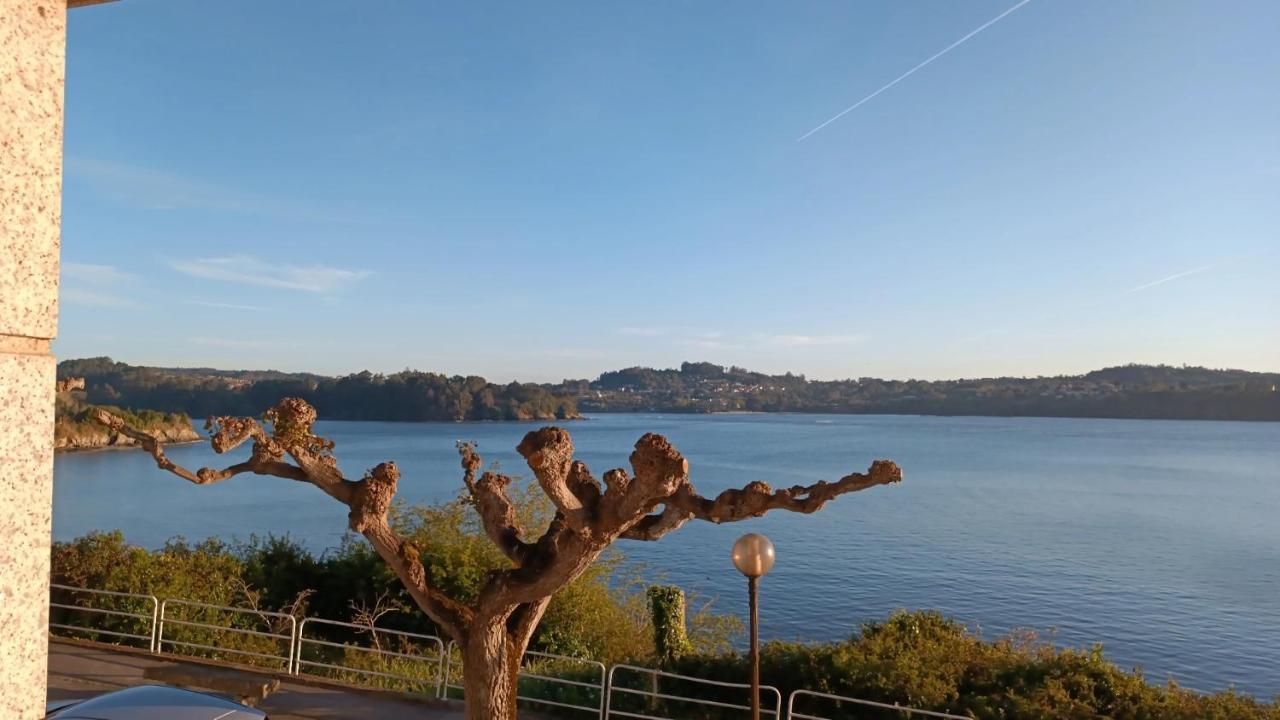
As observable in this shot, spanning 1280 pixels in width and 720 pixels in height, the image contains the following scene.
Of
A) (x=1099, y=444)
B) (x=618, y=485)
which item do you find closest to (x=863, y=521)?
(x=618, y=485)

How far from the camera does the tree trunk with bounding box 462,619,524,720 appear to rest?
7.28 metres

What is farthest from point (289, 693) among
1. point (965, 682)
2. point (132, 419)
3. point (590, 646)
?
point (132, 419)

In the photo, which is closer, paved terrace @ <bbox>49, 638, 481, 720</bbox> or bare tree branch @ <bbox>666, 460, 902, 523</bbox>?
bare tree branch @ <bbox>666, 460, 902, 523</bbox>

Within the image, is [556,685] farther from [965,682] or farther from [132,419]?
[132,419]

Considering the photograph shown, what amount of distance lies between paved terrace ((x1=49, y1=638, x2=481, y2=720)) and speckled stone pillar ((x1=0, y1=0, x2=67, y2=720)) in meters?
9.67

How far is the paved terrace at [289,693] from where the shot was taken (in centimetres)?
1043

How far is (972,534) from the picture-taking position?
51000 mm

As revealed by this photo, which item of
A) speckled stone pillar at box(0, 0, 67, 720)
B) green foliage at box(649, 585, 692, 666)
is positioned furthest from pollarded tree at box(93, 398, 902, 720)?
green foliage at box(649, 585, 692, 666)

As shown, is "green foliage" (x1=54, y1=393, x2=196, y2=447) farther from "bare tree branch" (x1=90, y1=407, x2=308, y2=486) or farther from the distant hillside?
"bare tree branch" (x1=90, y1=407, x2=308, y2=486)

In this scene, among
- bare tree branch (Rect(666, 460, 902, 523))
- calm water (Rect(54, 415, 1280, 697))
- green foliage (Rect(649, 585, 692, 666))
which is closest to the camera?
bare tree branch (Rect(666, 460, 902, 523))

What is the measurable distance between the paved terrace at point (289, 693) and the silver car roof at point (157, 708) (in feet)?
11.8

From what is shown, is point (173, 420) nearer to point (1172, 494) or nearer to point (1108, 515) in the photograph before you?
point (1108, 515)

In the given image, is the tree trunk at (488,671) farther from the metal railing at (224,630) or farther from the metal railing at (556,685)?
the metal railing at (224,630)

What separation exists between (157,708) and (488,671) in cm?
253
